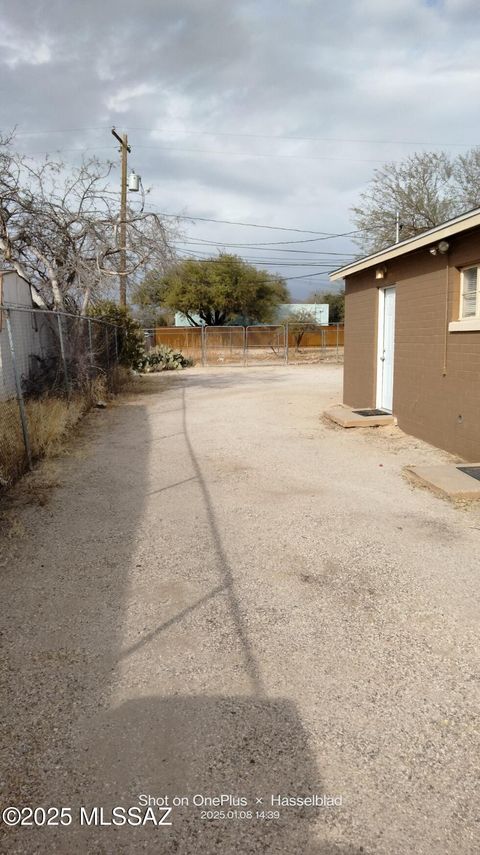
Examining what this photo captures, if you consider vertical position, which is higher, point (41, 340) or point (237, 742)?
point (41, 340)

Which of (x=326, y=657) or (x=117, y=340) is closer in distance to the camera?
(x=326, y=657)

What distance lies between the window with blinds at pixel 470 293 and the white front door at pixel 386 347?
253 cm

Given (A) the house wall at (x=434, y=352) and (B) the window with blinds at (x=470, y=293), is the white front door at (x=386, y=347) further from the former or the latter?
(B) the window with blinds at (x=470, y=293)

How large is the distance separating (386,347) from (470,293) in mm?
3107

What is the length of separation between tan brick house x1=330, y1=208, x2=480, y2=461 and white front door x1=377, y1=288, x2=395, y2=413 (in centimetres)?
2

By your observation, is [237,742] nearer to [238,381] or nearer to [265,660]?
[265,660]

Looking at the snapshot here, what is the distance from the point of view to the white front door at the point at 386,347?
413 inches

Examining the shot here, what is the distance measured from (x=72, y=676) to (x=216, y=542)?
2.00m

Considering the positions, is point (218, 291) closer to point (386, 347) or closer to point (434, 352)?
point (386, 347)

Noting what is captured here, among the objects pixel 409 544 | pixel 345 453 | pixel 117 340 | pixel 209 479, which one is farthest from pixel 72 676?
pixel 117 340

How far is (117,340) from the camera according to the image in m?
18.5

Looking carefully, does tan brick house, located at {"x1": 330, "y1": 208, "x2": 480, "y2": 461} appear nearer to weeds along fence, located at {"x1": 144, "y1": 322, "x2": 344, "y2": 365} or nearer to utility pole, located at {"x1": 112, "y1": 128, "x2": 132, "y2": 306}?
utility pole, located at {"x1": 112, "y1": 128, "x2": 132, "y2": 306}

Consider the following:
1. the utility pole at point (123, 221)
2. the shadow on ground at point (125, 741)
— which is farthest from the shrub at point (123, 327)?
the shadow on ground at point (125, 741)

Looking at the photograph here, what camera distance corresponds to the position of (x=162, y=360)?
26.0m
